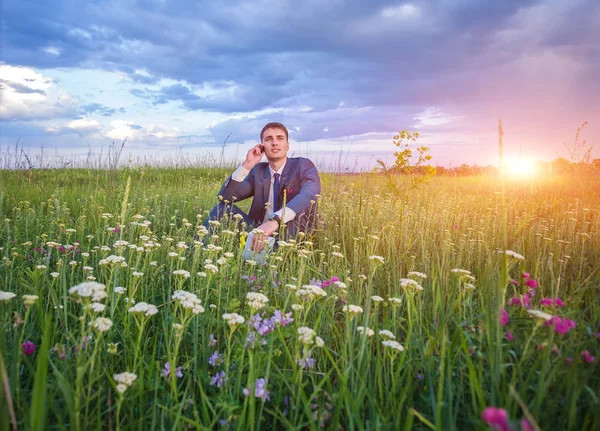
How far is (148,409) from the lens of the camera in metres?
1.51

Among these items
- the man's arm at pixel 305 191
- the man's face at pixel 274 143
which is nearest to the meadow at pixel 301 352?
the man's arm at pixel 305 191

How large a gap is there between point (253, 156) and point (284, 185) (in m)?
0.56

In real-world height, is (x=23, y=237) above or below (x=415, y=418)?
above

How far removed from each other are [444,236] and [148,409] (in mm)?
3460

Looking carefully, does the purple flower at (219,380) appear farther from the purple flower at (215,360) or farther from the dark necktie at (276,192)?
the dark necktie at (276,192)

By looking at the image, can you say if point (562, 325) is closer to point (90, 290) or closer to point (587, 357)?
point (587, 357)

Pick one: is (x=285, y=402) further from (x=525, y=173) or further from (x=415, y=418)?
(x=525, y=173)

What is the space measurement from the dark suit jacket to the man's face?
186 millimetres

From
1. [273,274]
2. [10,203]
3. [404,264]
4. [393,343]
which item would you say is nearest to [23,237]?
[10,203]

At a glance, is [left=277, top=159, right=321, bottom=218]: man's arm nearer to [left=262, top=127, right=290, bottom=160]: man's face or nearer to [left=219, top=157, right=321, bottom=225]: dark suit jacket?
[left=219, top=157, right=321, bottom=225]: dark suit jacket

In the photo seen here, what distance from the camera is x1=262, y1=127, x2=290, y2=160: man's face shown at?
5164mm

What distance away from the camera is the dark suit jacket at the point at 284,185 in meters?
4.91

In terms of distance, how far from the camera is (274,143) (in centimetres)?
516

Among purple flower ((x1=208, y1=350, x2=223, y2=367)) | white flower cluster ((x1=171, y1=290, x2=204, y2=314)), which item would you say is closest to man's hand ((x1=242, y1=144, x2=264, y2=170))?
purple flower ((x1=208, y1=350, x2=223, y2=367))
